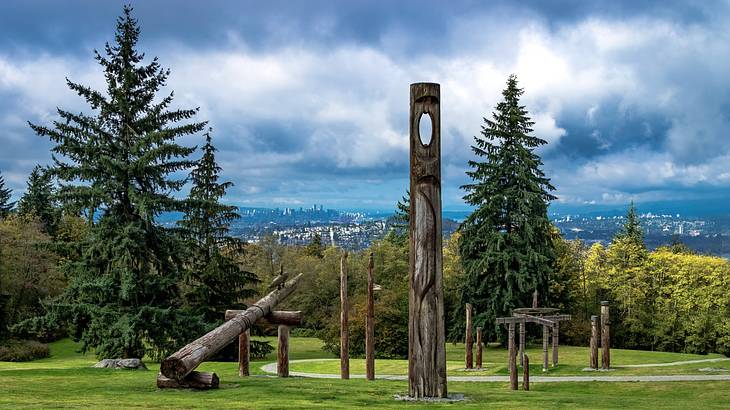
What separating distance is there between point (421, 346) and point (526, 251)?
29.4 meters

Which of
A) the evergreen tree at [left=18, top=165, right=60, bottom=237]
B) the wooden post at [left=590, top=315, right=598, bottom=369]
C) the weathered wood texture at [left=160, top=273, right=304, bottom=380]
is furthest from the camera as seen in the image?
the evergreen tree at [left=18, top=165, right=60, bottom=237]

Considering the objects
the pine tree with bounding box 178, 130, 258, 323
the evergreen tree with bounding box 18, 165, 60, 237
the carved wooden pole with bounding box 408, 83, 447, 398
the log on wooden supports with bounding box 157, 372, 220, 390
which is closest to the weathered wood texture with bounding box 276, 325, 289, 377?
the log on wooden supports with bounding box 157, 372, 220, 390

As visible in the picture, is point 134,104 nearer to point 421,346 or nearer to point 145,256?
point 145,256

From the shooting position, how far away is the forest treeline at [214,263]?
2745cm

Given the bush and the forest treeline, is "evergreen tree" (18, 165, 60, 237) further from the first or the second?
the bush

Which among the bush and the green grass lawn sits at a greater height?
the green grass lawn

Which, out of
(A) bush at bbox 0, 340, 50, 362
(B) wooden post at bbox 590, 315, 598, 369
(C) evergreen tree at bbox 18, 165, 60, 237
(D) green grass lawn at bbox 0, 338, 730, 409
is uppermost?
(C) evergreen tree at bbox 18, 165, 60, 237

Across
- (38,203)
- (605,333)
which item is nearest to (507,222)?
(605,333)

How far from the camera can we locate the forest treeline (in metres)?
27.5

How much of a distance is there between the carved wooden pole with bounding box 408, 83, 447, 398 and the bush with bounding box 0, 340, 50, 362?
30.9 metres

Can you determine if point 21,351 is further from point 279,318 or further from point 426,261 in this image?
point 426,261

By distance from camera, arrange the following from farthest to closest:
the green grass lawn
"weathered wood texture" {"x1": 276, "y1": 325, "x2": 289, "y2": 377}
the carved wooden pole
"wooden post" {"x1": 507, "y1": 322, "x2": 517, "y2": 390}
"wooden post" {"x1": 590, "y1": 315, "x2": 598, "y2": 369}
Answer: "wooden post" {"x1": 590, "y1": 315, "x2": 598, "y2": 369}
"weathered wood texture" {"x1": 276, "y1": 325, "x2": 289, "y2": 377}
"wooden post" {"x1": 507, "y1": 322, "x2": 517, "y2": 390}
the carved wooden pole
the green grass lawn

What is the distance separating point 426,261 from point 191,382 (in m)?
4.75

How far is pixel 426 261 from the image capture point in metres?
10.4
